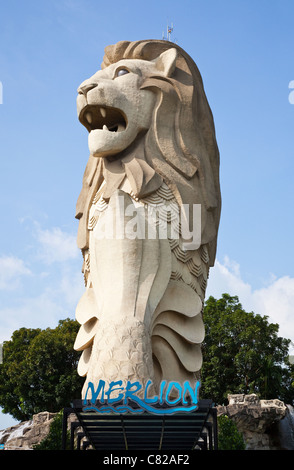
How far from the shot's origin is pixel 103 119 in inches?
454

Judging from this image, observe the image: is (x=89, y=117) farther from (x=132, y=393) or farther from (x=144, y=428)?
(x=144, y=428)

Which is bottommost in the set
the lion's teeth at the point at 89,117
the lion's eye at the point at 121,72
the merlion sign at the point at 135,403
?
the merlion sign at the point at 135,403

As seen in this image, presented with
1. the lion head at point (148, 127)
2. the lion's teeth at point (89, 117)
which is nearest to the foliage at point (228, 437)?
the lion head at point (148, 127)

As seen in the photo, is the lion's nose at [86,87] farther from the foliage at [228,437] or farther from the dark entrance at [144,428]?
the foliage at [228,437]

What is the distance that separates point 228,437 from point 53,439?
3849 mm

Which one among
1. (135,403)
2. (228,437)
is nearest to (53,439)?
(228,437)

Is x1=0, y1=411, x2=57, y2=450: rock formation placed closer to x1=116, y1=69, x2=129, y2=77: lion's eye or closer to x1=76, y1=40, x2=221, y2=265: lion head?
x1=76, y1=40, x2=221, y2=265: lion head

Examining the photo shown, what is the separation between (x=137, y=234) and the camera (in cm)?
1014

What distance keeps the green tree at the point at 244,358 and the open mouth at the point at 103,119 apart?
1074 cm

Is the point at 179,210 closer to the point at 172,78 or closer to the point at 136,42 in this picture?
the point at 172,78

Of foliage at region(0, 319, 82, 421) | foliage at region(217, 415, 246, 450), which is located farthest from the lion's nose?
foliage at region(0, 319, 82, 421)

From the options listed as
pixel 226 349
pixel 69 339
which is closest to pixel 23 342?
pixel 69 339

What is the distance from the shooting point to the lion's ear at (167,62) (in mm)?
11430

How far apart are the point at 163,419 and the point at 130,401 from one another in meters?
0.85
